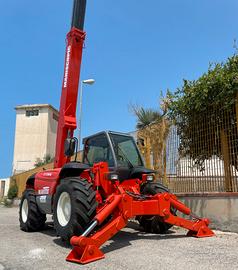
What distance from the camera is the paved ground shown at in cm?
533

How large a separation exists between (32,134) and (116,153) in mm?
53797

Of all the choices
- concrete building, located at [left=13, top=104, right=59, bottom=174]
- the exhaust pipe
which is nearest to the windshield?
the exhaust pipe

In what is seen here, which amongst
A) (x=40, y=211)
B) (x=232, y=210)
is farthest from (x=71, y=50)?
(x=232, y=210)

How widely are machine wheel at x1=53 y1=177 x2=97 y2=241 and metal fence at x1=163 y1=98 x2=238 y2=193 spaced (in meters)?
3.40

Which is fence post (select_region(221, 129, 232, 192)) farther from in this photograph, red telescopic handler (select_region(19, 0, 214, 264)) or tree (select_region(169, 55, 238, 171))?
red telescopic handler (select_region(19, 0, 214, 264))

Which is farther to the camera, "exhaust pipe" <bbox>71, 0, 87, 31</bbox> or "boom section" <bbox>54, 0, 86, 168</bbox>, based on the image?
"exhaust pipe" <bbox>71, 0, 87, 31</bbox>

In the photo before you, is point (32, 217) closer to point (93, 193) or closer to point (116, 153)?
point (116, 153)

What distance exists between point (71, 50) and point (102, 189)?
4690 millimetres

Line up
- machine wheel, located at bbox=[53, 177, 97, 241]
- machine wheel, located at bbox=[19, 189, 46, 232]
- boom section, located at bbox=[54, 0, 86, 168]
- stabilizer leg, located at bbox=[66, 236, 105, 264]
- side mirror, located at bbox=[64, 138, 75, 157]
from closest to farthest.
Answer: stabilizer leg, located at bbox=[66, 236, 105, 264] < machine wheel, located at bbox=[53, 177, 97, 241] < side mirror, located at bbox=[64, 138, 75, 157] < machine wheel, located at bbox=[19, 189, 46, 232] < boom section, located at bbox=[54, 0, 86, 168]

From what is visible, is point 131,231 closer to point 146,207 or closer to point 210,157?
point 146,207

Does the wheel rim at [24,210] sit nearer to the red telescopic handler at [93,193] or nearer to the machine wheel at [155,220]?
the red telescopic handler at [93,193]

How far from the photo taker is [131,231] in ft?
28.6

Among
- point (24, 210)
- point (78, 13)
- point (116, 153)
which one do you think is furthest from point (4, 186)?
point (116, 153)

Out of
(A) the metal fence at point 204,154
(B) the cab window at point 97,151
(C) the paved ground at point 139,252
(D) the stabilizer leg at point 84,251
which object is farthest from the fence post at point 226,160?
(D) the stabilizer leg at point 84,251
